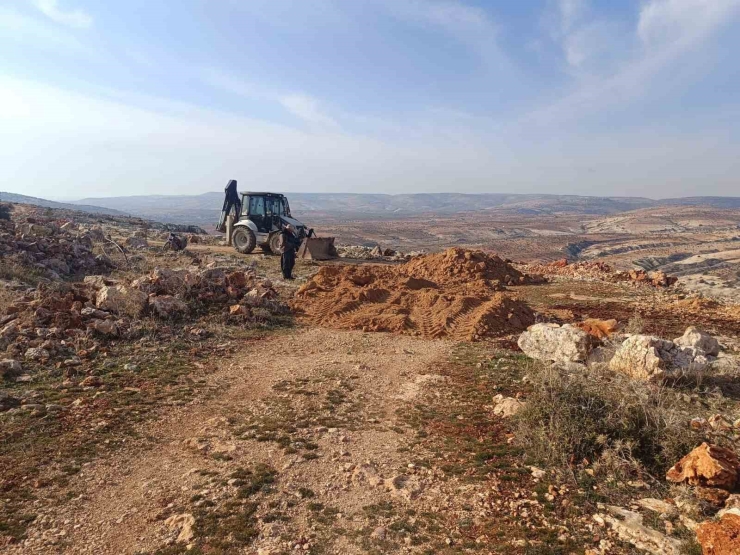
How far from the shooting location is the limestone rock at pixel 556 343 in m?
6.92

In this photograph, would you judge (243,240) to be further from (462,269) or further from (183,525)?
(183,525)

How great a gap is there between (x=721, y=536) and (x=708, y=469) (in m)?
1.05

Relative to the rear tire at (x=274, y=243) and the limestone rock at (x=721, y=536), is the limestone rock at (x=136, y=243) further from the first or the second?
the limestone rock at (x=721, y=536)

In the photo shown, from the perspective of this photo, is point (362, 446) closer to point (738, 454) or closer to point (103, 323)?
point (738, 454)

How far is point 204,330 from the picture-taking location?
8.64m

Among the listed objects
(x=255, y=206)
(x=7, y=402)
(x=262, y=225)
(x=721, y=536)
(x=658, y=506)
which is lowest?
(x=658, y=506)

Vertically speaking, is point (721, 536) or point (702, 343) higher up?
point (702, 343)

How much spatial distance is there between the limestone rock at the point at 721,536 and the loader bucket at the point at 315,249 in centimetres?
1552

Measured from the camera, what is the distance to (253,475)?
14.1 ft

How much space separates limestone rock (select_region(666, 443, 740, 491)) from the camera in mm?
3750

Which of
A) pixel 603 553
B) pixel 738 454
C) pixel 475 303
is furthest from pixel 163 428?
pixel 475 303

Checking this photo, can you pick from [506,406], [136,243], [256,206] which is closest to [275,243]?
[256,206]

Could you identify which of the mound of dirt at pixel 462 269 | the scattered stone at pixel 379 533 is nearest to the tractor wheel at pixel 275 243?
the mound of dirt at pixel 462 269

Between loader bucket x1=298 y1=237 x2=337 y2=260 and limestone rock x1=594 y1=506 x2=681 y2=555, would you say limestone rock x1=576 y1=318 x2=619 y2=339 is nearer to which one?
limestone rock x1=594 y1=506 x2=681 y2=555
